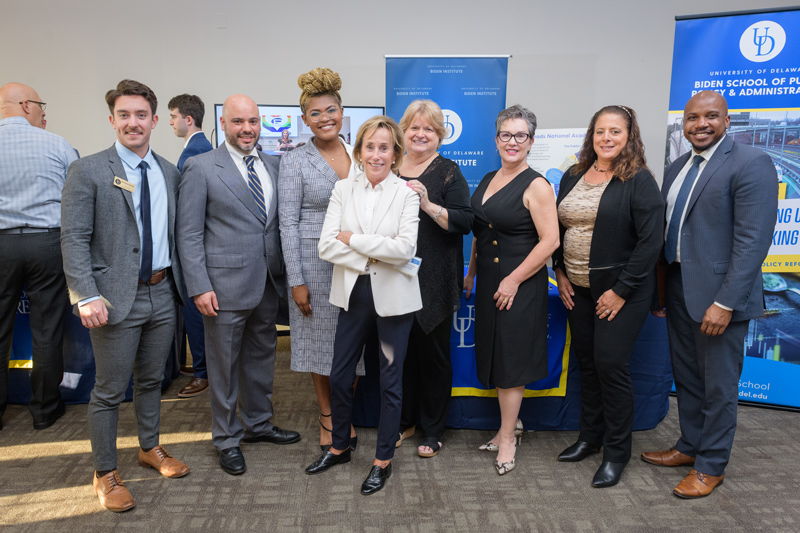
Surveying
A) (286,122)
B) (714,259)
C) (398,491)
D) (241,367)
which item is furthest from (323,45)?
(398,491)

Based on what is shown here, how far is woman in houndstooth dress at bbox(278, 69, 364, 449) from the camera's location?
7.72 feet

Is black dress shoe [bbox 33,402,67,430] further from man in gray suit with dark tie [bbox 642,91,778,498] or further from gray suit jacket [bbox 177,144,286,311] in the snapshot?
man in gray suit with dark tie [bbox 642,91,778,498]

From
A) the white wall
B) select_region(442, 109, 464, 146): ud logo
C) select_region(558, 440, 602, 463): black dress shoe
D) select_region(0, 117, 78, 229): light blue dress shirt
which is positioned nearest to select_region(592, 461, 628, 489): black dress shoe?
select_region(558, 440, 602, 463): black dress shoe

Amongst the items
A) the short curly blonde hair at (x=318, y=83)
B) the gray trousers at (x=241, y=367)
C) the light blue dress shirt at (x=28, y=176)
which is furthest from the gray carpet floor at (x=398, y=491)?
the short curly blonde hair at (x=318, y=83)

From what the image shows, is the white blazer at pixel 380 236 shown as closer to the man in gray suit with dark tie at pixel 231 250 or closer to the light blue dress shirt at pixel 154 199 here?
the man in gray suit with dark tie at pixel 231 250

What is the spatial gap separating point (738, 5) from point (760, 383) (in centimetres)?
382

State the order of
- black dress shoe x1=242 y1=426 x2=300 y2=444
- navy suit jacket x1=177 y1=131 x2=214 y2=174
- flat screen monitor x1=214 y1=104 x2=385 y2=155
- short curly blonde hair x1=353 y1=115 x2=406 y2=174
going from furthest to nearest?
flat screen monitor x1=214 y1=104 x2=385 y2=155
navy suit jacket x1=177 y1=131 x2=214 y2=174
black dress shoe x1=242 y1=426 x2=300 y2=444
short curly blonde hair x1=353 y1=115 x2=406 y2=174

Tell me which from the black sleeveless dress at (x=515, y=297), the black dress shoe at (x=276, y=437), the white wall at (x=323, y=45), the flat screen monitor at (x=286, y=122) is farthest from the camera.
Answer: the white wall at (x=323, y=45)

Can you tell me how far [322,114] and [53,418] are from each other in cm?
240

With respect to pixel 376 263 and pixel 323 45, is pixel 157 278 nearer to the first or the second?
pixel 376 263

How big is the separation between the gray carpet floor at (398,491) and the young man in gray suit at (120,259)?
23 cm

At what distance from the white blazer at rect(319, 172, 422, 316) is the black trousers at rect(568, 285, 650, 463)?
846mm

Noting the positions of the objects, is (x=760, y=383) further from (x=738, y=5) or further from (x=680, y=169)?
(x=738, y=5)

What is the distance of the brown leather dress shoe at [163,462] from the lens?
7.87 feet
